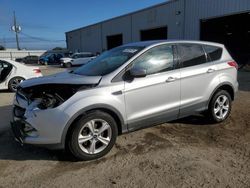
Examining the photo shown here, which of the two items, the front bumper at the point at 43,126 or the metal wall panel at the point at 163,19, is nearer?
the front bumper at the point at 43,126

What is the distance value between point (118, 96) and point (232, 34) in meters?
25.8

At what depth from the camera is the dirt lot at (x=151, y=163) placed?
132 inches

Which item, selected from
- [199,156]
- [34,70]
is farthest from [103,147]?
[34,70]

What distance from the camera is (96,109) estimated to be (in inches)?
153

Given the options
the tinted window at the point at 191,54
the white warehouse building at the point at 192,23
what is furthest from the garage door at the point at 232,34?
the tinted window at the point at 191,54

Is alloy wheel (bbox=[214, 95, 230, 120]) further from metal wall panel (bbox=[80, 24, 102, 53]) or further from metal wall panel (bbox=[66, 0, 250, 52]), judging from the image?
metal wall panel (bbox=[80, 24, 102, 53])

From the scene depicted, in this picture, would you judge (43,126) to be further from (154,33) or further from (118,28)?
(118,28)

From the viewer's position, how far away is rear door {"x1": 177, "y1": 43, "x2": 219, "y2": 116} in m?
4.80

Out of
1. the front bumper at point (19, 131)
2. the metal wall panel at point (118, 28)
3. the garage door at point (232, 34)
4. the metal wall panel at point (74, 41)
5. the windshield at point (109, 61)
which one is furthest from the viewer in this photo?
the metal wall panel at point (74, 41)

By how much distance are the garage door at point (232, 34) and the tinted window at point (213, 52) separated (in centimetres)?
1715

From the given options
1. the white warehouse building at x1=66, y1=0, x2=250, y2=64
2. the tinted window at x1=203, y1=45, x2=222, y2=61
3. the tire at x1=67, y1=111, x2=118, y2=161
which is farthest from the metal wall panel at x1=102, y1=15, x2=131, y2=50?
the tire at x1=67, y1=111, x2=118, y2=161

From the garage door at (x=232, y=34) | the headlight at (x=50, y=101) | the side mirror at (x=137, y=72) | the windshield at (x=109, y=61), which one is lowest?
the headlight at (x=50, y=101)

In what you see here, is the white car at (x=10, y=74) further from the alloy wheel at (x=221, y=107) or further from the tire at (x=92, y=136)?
the alloy wheel at (x=221, y=107)

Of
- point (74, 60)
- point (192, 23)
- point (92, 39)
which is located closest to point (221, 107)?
point (192, 23)
